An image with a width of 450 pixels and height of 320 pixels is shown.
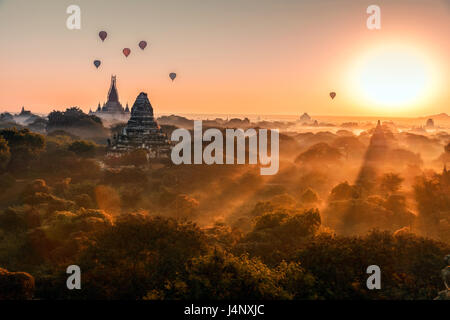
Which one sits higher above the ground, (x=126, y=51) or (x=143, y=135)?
(x=126, y=51)

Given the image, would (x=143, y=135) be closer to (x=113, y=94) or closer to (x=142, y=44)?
(x=142, y=44)

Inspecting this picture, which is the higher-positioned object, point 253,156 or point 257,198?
point 253,156

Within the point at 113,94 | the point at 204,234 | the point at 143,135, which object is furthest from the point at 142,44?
the point at 113,94

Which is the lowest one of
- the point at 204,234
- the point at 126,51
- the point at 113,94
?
the point at 204,234

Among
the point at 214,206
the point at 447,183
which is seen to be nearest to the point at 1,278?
the point at 214,206

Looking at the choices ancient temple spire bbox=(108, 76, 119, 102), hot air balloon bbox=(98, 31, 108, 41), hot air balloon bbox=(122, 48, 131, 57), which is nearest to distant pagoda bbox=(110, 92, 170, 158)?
hot air balloon bbox=(122, 48, 131, 57)

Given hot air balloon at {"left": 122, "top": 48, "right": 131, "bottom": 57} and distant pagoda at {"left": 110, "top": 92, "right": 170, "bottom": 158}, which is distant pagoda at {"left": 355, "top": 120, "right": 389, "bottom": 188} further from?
hot air balloon at {"left": 122, "top": 48, "right": 131, "bottom": 57}

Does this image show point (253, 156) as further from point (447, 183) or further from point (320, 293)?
point (320, 293)
